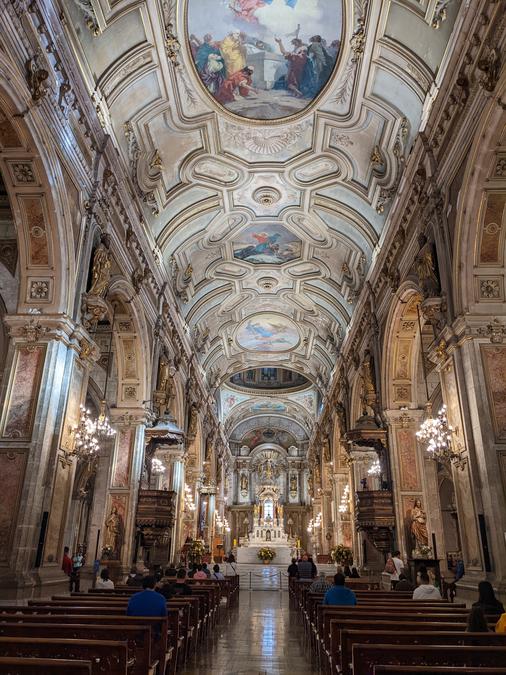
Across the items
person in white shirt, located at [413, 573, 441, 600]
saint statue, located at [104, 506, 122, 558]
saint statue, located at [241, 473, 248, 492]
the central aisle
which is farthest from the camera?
saint statue, located at [241, 473, 248, 492]

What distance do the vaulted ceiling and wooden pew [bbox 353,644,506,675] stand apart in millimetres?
9556

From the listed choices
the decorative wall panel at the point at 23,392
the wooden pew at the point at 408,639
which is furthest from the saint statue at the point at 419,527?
the decorative wall panel at the point at 23,392

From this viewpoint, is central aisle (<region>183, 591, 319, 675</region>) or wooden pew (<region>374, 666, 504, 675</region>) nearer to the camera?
wooden pew (<region>374, 666, 504, 675</region>)

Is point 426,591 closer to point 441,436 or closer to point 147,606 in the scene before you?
point 441,436

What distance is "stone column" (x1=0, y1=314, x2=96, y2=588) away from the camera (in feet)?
25.2

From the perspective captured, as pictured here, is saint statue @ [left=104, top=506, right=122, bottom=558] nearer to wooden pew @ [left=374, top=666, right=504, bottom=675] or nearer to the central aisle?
the central aisle

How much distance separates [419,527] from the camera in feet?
41.6

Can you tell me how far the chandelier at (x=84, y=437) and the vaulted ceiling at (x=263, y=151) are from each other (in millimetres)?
6050

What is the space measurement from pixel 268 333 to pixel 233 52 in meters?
16.6

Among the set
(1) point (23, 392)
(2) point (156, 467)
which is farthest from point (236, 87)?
(2) point (156, 467)

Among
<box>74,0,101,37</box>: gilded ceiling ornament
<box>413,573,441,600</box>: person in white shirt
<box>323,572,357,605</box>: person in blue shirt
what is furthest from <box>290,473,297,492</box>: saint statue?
<box>74,0,101,37</box>: gilded ceiling ornament

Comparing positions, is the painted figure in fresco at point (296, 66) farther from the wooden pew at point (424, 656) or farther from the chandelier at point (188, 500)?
the chandelier at point (188, 500)

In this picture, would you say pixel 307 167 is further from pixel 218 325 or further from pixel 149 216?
pixel 218 325

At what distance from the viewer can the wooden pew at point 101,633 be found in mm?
4145
